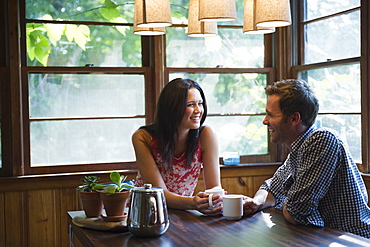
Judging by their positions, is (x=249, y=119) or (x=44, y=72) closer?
(x=44, y=72)

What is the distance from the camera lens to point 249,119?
4211 mm

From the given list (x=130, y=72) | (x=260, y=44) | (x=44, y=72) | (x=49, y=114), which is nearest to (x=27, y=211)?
(x=49, y=114)

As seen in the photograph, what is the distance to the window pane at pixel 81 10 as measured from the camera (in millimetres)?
3684

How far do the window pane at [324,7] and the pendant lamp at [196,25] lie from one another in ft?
5.20

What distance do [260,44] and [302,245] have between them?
9.07 ft

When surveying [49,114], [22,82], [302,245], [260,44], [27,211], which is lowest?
[27,211]

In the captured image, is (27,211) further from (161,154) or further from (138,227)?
(138,227)

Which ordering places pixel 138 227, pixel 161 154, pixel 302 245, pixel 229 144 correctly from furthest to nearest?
pixel 229 144 < pixel 161 154 < pixel 138 227 < pixel 302 245

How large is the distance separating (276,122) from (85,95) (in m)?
1.95

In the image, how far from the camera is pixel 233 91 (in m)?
4.16

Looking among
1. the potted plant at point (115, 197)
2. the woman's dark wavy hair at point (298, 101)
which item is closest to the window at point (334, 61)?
the woman's dark wavy hair at point (298, 101)

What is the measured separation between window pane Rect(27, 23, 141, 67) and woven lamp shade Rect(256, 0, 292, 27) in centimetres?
203

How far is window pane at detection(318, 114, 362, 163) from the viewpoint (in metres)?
3.59

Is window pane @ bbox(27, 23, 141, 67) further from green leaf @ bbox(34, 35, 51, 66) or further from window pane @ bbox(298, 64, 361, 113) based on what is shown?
window pane @ bbox(298, 64, 361, 113)
